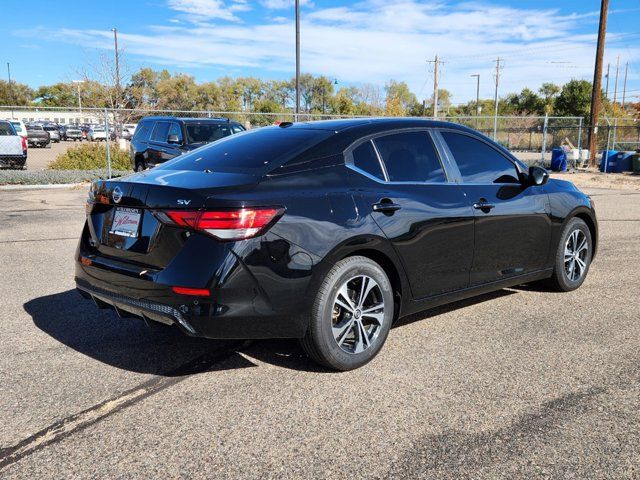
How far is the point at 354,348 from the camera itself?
3.91m

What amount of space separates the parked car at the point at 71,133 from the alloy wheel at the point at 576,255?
2317 inches

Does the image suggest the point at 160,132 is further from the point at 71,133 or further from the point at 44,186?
the point at 71,133

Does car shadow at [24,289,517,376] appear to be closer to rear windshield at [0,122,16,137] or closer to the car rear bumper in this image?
the car rear bumper

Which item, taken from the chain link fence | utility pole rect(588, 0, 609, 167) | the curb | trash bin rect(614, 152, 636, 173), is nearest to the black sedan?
the curb

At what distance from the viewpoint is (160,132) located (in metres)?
14.4

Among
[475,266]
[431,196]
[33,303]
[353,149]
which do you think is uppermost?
[353,149]

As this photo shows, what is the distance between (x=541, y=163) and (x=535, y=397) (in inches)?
952

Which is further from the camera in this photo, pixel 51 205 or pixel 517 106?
pixel 517 106

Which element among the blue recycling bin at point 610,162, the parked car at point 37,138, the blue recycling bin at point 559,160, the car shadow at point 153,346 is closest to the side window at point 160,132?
the car shadow at point 153,346

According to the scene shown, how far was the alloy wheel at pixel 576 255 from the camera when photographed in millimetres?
5795

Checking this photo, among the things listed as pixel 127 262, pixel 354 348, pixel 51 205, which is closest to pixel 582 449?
pixel 354 348

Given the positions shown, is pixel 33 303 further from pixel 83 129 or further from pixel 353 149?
pixel 83 129

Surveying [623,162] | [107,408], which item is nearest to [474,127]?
[623,162]

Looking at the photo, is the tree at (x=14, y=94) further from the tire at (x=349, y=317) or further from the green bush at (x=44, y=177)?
the tire at (x=349, y=317)
